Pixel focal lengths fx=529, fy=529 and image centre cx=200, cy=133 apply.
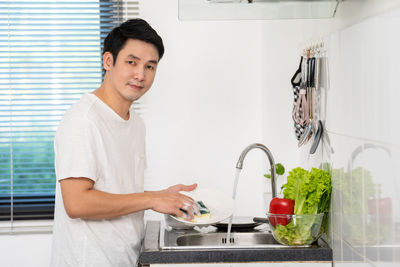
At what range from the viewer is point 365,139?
1.23m

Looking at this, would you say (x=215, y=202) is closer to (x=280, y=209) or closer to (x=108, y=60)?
(x=280, y=209)

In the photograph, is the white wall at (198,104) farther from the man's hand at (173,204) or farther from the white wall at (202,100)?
the man's hand at (173,204)

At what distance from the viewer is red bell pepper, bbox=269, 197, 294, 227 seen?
157 centimetres

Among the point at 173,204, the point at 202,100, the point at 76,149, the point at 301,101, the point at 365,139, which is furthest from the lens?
the point at 202,100

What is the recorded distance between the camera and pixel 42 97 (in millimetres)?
2713

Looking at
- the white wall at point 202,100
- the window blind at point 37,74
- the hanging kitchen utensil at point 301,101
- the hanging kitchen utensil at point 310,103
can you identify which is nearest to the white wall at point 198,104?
the white wall at point 202,100

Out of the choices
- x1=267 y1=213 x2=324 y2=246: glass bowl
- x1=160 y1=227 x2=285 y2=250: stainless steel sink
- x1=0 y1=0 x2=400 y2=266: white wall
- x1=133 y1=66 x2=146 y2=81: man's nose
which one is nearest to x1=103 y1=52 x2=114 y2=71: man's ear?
x1=133 y1=66 x2=146 y2=81: man's nose

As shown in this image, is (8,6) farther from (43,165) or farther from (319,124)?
(319,124)

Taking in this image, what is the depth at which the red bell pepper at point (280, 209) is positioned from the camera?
1.57m

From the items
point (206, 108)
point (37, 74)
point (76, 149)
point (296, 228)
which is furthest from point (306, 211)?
point (37, 74)

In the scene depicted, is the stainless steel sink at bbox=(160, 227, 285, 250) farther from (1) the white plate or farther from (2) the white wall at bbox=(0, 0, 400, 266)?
(2) the white wall at bbox=(0, 0, 400, 266)

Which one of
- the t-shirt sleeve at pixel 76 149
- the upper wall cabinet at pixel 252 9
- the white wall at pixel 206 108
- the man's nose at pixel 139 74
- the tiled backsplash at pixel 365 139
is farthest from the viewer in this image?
the white wall at pixel 206 108

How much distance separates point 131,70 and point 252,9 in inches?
20.3

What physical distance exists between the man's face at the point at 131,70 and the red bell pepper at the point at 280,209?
561mm
